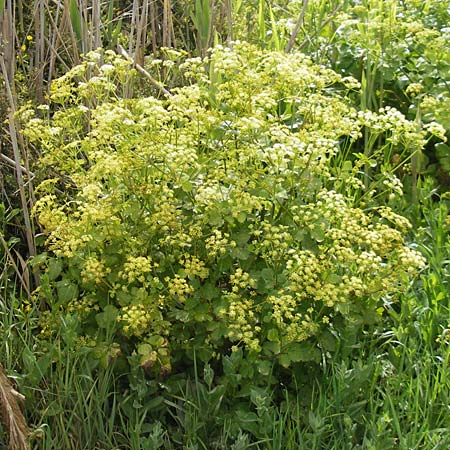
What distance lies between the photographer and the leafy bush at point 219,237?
113 inches

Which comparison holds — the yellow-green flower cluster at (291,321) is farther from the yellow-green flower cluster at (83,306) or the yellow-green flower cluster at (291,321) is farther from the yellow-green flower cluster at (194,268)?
the yellow-green flower cluster at (83,306)

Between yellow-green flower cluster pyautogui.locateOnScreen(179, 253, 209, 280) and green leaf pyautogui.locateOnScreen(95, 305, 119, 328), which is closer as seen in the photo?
yellow-green flower cluster pyautogui.locateOnScreen(179, 253, 209, 280)

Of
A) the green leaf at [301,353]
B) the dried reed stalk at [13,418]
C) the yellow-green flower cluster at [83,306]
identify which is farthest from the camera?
the yellow-green flower cluster at [83,306]

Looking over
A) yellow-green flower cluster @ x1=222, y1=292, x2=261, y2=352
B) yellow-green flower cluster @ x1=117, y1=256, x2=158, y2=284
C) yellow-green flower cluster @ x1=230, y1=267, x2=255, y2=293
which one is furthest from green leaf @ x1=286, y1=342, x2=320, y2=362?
yellow-green flower cluster @ x1=117, y1=256, x2=158, y2=284

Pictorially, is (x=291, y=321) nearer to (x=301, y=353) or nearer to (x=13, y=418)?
(x=301, y=353)

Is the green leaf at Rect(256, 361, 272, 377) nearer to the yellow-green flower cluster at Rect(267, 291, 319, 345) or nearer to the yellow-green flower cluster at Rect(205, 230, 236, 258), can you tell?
the yellow-green flower cluster at Rect(267, 291, 319, 345)

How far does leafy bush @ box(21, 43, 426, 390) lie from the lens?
9.39 feet

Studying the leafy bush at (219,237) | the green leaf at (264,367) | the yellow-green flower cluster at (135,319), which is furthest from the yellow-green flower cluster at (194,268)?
the green leaf at (264,367)

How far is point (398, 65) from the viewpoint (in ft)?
14.3

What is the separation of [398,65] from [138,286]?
1943 mm

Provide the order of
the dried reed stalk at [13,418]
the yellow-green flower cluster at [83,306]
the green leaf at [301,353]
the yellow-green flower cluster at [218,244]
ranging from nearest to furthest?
the dried reed stalk at [13,418]
the yellow-green flower cluster at [218,244]
the green leaf at [301,353]
the yellow-green flower cluster at [83,306]

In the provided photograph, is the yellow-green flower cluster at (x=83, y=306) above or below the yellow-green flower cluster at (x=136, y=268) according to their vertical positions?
below

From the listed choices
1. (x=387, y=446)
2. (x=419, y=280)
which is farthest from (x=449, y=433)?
(x=419, y=280)

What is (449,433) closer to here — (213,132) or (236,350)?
(236,350)
